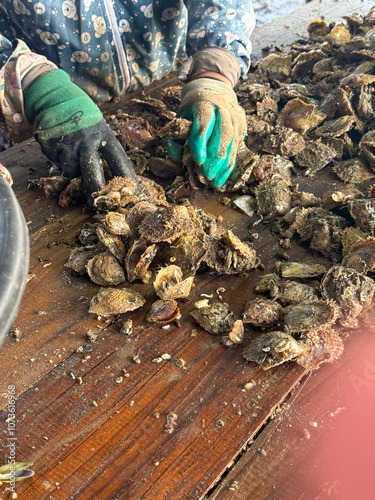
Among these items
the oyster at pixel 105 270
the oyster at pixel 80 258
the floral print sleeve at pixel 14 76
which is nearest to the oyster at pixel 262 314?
the oyster at pixel 105 270

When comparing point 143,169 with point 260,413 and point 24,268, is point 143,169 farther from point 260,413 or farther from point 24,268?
point 24,268

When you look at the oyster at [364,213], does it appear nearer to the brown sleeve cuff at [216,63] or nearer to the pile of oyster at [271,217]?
the pile of oyster at [271,217]

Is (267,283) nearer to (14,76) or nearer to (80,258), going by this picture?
(80,258)

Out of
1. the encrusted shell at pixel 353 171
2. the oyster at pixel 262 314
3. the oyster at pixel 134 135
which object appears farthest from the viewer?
the oyster at pixel 134 135

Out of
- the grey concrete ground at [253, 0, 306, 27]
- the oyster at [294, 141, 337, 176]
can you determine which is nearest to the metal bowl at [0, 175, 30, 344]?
the oyster at [294, 141, 337, 176]

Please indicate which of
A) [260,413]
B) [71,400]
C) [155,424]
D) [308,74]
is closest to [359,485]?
[260,413]

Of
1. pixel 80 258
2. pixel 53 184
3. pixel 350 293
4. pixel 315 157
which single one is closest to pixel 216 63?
pixel 315 157

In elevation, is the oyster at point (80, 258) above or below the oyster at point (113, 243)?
below
